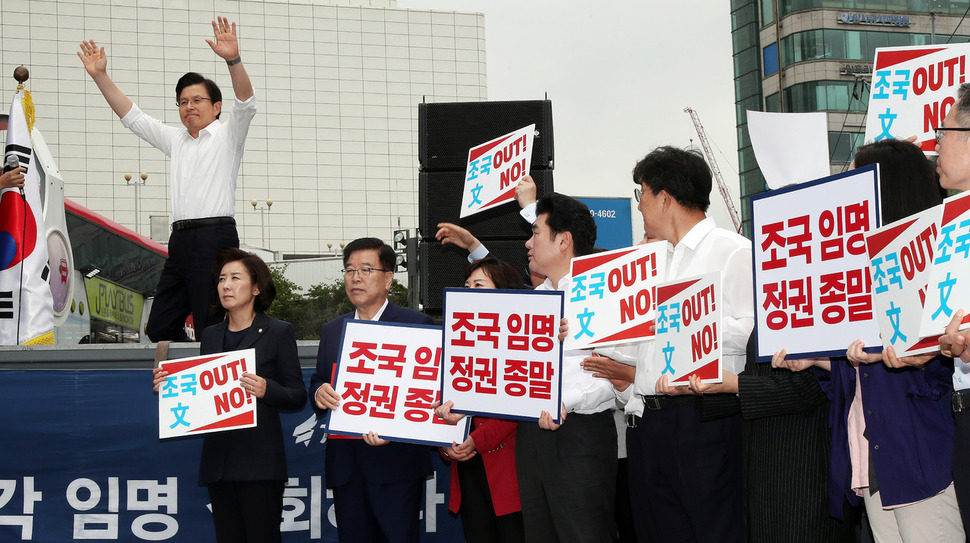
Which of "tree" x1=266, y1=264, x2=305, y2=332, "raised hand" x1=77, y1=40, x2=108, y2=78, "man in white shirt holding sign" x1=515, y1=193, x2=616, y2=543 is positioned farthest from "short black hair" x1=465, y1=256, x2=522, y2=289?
"tree" x1=266, y1=264, x2=305, y2=332

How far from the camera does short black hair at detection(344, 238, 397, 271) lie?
516 centimetres

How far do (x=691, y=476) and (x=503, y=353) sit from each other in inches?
38.7

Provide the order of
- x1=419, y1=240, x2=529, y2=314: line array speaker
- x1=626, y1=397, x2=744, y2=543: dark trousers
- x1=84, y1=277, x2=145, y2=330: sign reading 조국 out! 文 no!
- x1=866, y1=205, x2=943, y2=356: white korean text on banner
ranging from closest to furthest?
1. x1=866, y1=205, x2=943, y2=356: white korean text on banner
2. x1=626, y1=397, x2=744, y2=543: dark trousers
3. x1=419, y1=240, x2=529, y2=314: line array speaker
4. x1=84, y1=277, x2=145, y2=330: sign reading 조국 out! 文 no!

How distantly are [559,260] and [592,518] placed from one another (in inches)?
45.6

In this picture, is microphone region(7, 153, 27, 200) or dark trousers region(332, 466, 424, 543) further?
microphone region(7, 153, 27, 200)

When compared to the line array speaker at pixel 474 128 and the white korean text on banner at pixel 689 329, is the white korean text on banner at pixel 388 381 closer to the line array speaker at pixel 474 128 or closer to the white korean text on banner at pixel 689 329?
the white korean text on banner at pixel 689 329

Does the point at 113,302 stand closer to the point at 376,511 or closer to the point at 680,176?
the point at 376,511

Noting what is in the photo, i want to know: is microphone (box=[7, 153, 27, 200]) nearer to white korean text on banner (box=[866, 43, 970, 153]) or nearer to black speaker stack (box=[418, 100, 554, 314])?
black speaker stack (box=[418, 100, 554, 314])

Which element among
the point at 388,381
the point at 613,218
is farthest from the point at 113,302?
the point at 613,218

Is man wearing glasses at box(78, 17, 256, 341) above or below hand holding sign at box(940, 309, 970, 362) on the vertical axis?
above

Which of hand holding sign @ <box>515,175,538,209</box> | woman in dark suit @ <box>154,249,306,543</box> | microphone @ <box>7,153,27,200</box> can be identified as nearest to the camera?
woman in dark suit @ <box>154,249,306,543</box>

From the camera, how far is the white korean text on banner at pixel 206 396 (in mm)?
4758

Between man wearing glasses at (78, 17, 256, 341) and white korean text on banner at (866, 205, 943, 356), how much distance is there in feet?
12.5

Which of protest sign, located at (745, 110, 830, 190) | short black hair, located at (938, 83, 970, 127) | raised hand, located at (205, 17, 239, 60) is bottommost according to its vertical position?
short black hair, located at (938, 83, 970, 127)
